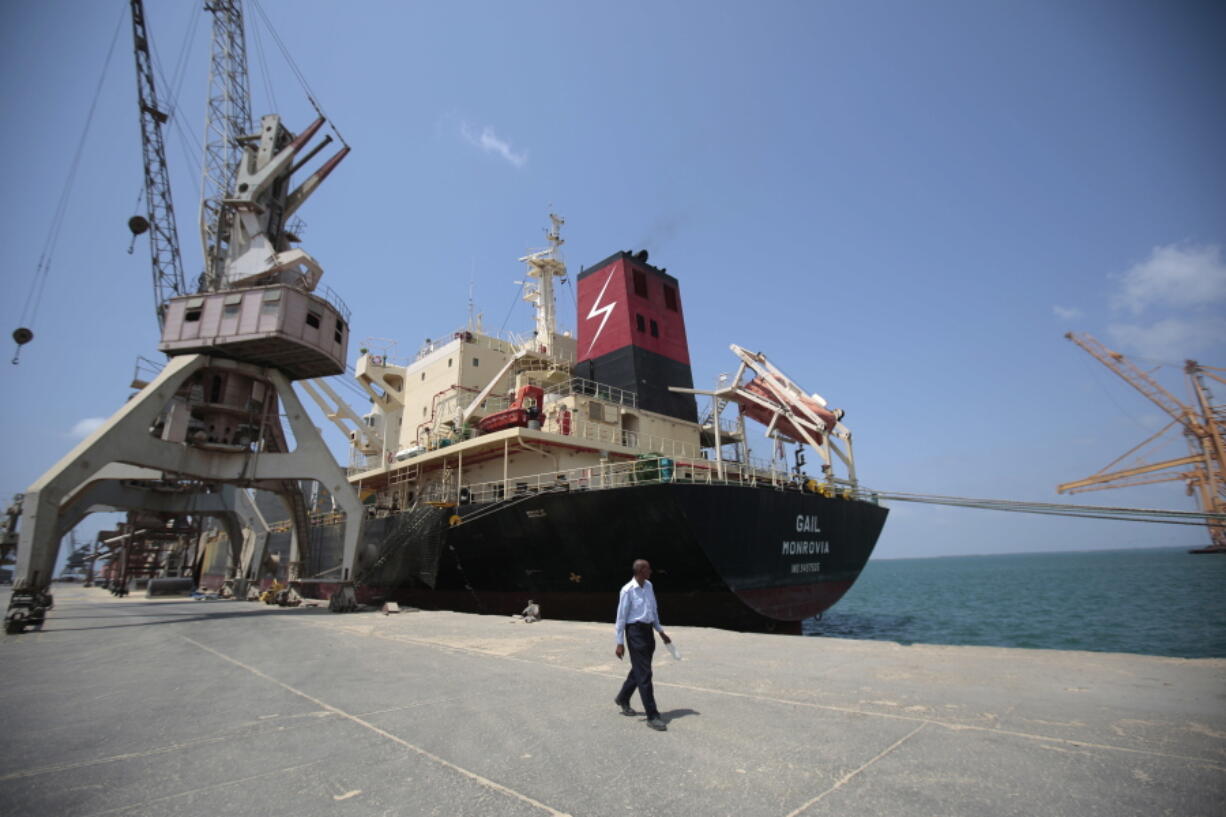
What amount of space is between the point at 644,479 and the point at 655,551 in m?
1.90

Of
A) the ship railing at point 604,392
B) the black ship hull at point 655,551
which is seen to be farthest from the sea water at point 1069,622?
the ship railing at point 604,392

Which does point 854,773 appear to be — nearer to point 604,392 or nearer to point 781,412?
point 781,412

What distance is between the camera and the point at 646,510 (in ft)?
43.1

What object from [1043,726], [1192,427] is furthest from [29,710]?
[1192,427]

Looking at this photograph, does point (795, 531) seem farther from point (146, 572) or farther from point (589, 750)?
point (146, 572)

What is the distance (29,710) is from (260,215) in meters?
20.7

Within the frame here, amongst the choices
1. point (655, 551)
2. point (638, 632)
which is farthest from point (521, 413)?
point (638, 632)

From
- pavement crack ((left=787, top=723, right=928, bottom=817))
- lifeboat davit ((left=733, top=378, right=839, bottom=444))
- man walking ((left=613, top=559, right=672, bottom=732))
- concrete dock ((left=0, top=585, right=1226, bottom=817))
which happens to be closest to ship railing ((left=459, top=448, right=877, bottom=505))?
lifeboat davit ((left=733, top=378, right=839, bottom=444))

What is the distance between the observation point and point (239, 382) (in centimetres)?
2088

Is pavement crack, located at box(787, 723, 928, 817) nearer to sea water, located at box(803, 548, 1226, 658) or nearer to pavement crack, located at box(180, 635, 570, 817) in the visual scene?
pavement crack, located at box(180, 635, 570, 817)

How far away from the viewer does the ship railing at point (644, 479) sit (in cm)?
1395

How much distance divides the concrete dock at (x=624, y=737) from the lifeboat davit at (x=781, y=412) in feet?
39.5

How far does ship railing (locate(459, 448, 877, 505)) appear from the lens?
45.8ft

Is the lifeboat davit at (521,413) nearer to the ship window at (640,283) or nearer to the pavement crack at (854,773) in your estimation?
the ship window at (640,283)
